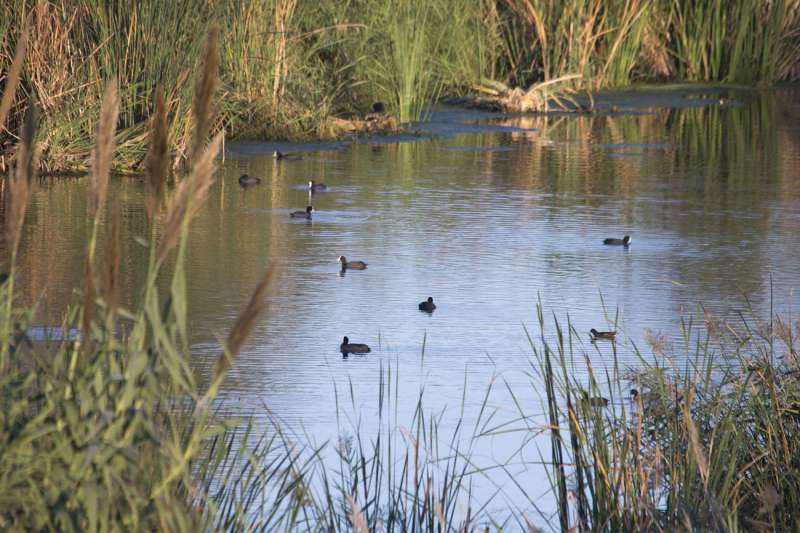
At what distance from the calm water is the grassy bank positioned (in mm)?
486

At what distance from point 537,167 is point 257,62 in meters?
2.59

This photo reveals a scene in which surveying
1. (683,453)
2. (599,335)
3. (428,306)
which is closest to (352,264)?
(428,306)

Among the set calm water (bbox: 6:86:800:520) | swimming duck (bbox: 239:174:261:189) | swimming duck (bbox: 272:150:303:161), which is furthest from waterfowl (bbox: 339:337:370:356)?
swimming duck (bbox: 272:150:303:161)

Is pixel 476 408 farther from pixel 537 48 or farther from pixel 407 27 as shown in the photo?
pixel 537 48

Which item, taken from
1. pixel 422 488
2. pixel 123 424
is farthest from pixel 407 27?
pixel 123 424

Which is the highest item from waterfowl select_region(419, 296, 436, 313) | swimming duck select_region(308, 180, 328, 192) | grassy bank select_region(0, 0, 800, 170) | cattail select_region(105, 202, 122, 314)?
grassy bank select_region(0, 0, 800, 170)

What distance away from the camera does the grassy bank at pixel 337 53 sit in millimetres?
10695

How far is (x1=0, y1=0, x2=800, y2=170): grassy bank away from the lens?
10.7 metres

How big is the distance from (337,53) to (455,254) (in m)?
6.68

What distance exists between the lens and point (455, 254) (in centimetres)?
841

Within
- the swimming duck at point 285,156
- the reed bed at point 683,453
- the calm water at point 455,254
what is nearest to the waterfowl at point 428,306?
the calm water at point 455,254

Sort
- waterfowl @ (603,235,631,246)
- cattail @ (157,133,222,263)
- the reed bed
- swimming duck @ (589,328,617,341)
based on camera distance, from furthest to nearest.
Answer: waterfowl @ (603,235,631,246)
swimming duck @ (589,328,617,341)
the reed bed
cattail @ (157,133,222,263)

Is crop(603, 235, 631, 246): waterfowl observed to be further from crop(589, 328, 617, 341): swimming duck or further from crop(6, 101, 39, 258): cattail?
crop(6, 101, 39, 258): cattail

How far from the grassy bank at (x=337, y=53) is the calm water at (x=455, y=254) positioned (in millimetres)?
486
